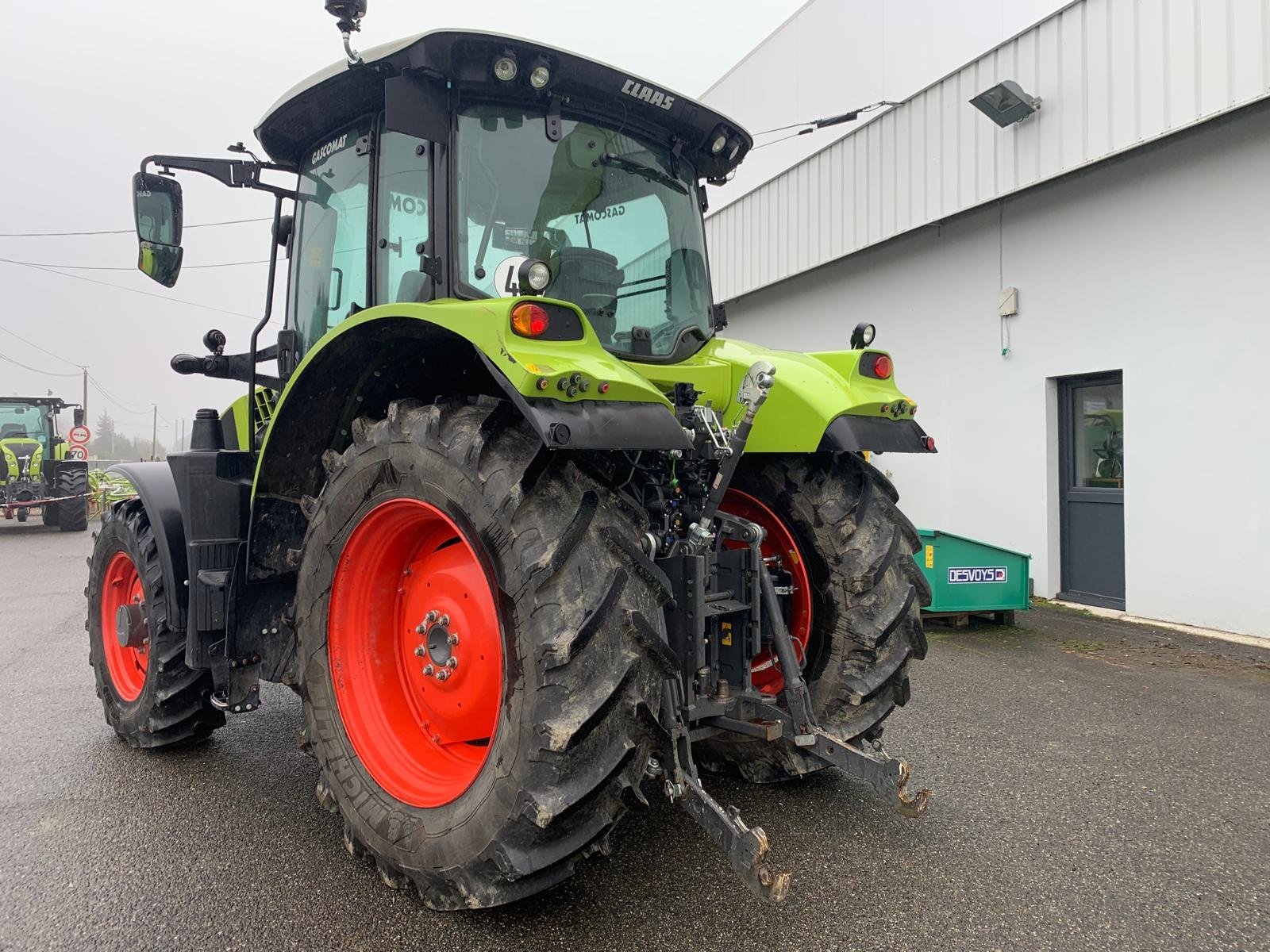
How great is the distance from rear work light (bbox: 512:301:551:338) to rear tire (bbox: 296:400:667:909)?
0.25 m

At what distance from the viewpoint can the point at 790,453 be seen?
296cm

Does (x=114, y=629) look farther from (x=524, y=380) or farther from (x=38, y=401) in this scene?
(x=38, y=401)

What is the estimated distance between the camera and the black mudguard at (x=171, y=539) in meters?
3.21

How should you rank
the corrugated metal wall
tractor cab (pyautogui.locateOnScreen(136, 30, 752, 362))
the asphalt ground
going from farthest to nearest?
the corrugated metal wall < tractor cab (pyautogui.locateOnScreen(136, 30, 752, 362)) < the asphalt ground

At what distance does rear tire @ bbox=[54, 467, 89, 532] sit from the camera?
1575 centimetres

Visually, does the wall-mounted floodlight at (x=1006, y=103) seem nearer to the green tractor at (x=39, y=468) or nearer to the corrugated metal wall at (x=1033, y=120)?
the corrugated metal wall at (x=1033, y=120)

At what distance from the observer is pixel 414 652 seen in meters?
2.46

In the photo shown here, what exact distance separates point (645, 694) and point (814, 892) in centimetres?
89

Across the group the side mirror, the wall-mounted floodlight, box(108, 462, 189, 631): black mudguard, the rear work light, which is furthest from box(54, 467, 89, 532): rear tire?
the rear work light

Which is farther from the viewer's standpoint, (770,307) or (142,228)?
(770,307)

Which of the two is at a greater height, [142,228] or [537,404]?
[142,228]

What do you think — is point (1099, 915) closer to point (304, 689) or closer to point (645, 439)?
point (645, 439)

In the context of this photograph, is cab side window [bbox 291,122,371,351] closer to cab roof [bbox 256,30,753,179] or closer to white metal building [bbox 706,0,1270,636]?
cab roof [bbox 256,30,753,179]

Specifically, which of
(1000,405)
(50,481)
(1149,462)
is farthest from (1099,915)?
(50,481)
